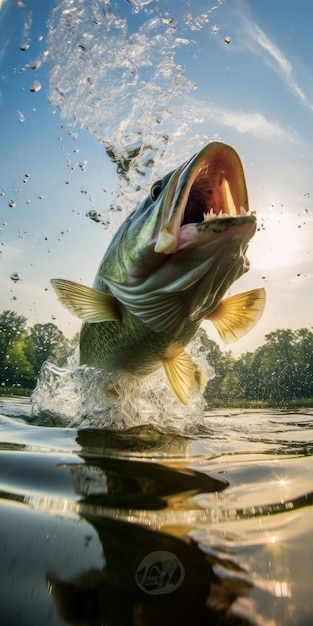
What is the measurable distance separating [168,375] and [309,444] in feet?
4.06

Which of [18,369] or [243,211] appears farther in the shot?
[18,369]

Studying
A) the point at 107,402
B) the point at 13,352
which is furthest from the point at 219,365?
the point at 107,402

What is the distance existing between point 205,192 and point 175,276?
1.59ft

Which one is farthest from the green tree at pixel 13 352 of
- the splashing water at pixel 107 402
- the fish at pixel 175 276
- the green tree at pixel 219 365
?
the fish at pixel 175 276

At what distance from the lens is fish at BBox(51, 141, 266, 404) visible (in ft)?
6.55

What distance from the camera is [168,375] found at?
3477mm

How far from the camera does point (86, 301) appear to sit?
318cm

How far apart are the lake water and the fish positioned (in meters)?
0.99

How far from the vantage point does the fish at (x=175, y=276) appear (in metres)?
2.00

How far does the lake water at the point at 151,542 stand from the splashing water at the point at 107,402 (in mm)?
1890

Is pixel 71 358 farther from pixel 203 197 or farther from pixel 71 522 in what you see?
pixel 71 522

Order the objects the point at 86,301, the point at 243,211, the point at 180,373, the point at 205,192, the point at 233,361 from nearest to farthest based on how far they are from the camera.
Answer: the point at 243,211 → the point at 205,192 → the point at 86,301 → the point at 180,373 → the point at 233,361

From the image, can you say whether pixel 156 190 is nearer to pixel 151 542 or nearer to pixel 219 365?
pixel 151 542

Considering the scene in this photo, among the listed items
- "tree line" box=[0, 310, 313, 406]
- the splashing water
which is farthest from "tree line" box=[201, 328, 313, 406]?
the splashing water
